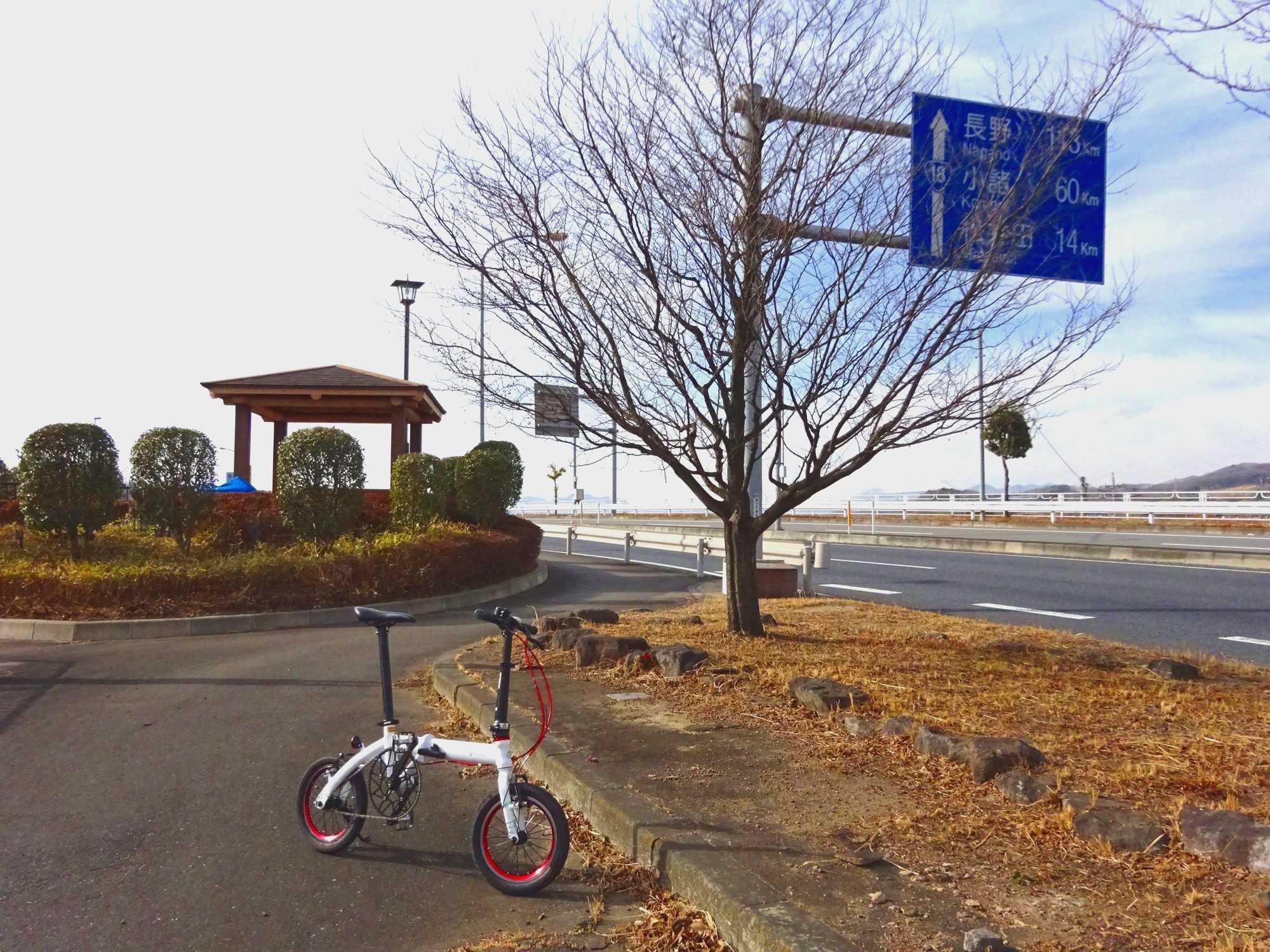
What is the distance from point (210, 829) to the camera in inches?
185

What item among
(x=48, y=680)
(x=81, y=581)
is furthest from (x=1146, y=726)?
(x=81, y=581)

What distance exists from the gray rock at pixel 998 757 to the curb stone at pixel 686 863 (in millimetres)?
1423

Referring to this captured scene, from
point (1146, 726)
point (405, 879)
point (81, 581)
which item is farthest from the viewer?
point (81, 581)

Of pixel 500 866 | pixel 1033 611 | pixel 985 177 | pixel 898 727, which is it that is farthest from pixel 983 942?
pixel 1033 611

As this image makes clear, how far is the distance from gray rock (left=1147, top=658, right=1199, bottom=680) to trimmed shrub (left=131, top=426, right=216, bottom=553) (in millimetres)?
12033

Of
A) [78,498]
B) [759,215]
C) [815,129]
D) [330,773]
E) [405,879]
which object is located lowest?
[405,879]

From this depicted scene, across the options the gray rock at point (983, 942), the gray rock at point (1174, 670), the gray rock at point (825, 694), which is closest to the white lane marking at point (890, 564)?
the gray rock at point (1174, 670)

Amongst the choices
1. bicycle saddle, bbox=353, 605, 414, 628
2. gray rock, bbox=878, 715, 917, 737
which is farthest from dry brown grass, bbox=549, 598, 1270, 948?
bicycle saddle, bbox=353, 605, 414, 628

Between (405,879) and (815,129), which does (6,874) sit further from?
(815,129)

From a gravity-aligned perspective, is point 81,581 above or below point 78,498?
below

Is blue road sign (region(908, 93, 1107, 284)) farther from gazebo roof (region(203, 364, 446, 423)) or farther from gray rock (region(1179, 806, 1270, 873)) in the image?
gazebo roof (region(203, 364, 446, 423))

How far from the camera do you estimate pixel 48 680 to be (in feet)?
27.3

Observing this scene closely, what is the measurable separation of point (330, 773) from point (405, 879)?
0.64 m

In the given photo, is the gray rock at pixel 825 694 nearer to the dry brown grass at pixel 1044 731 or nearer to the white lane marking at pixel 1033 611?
the dry brown grass at pixel 1044 731
